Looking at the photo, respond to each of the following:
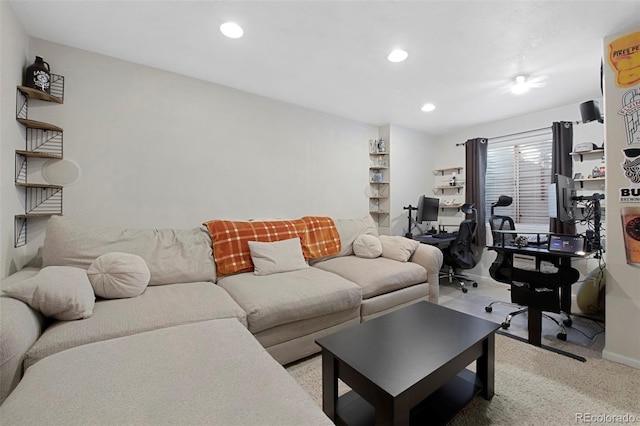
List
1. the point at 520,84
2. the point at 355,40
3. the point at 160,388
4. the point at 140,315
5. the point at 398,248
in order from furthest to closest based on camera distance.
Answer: the point at 398,248 < the point at 520,84 < the point at 355,40 < the point at 140,315 < the point at 160,388

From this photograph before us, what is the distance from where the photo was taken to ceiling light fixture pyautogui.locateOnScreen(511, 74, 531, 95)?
99.7 inches

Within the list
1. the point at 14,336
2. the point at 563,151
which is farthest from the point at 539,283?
the point at 14,336

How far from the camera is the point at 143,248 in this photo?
2.01m

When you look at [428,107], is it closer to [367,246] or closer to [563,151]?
[563,151]

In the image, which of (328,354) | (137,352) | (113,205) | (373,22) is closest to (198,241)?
(113,205)


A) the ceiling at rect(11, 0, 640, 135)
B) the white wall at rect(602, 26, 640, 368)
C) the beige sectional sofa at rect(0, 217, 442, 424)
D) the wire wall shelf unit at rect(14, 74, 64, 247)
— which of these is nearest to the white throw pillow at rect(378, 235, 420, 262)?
the beige sectional sofa at rect(0, 217, 442, 424)

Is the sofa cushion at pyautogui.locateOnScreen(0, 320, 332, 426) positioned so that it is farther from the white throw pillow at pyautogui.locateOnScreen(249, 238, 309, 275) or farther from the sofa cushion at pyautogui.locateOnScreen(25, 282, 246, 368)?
the white throw pillow at pyautogui.locateOnScreen(249, 238, 309, 275)

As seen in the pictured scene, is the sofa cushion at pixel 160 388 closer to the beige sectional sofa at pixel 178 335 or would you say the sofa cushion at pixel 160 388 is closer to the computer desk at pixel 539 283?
the beige sectional sofa at pixel 178 335

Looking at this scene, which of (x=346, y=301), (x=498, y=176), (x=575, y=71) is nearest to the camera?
(x=346, y=301)

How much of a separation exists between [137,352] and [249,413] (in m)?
0.63

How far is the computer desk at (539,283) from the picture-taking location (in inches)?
82.3

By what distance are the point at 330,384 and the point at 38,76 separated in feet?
9.12

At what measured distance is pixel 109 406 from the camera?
2.60 feet

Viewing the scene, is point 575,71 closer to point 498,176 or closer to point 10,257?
point 498,176
